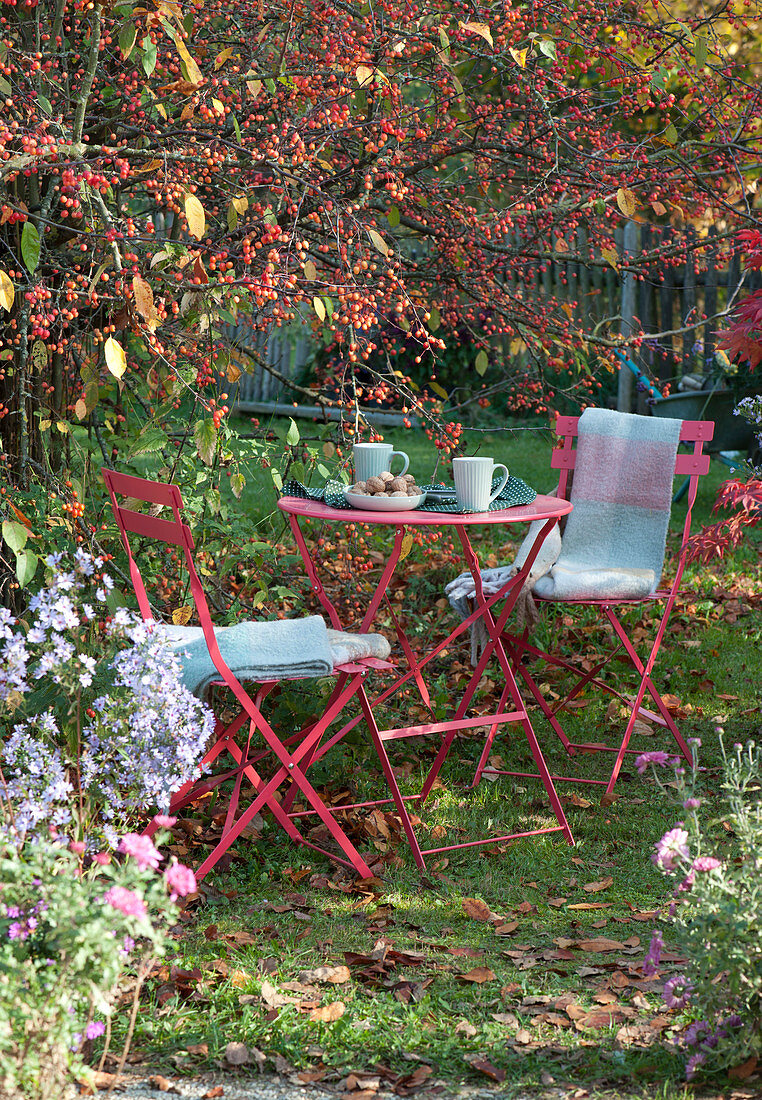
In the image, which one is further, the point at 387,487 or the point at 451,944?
the point at 387,487

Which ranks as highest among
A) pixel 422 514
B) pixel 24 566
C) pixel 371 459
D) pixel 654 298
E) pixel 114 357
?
pixel 654 298

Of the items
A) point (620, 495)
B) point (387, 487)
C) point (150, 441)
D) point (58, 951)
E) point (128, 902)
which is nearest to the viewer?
point (128, 902)

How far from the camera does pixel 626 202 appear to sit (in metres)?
3.71

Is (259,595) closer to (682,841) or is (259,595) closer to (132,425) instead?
(132,425)

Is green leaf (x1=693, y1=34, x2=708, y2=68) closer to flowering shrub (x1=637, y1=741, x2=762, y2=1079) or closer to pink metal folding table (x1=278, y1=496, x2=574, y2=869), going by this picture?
pink metal folding table (x1=278, y1=496, x2=574, y2=869)

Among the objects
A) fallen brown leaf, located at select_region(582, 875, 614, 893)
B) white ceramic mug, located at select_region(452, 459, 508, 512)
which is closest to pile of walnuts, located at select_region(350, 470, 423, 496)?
white ceramic mug, located at select_region(452, 459, 508, 512)

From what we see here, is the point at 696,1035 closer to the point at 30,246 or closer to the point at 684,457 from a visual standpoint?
the point at 684,457

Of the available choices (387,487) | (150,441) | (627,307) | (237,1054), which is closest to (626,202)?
(387,487)

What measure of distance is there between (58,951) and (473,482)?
180cm

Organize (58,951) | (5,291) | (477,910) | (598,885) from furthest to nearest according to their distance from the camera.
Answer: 1. (598,885)
2. (477,910)
3. (5,291)
4. (58,951)

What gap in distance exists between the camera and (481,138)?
4566mm

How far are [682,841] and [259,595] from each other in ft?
6.96

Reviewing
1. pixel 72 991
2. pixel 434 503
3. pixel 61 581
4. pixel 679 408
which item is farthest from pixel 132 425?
pixel 679 408

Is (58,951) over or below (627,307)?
below
